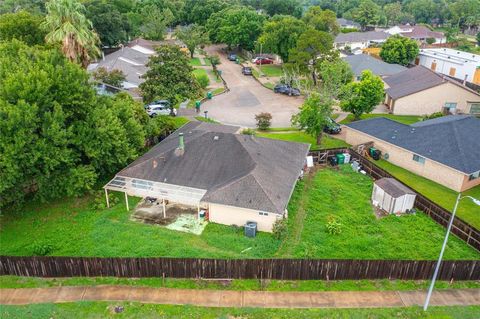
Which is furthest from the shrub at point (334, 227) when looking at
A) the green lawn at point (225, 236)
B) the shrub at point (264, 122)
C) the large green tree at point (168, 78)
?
the large green tree at point (168, 78)

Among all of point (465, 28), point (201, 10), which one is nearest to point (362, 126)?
point (201, 10)

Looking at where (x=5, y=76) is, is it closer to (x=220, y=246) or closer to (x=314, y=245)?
(x=220, y=246)

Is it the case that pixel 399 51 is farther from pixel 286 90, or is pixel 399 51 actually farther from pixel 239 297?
pixel 239 297

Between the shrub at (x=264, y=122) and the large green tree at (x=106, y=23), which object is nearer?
the shrub at (x=264, y=122)

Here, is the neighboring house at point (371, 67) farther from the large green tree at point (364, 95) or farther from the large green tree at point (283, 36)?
the large green tree at point (364, 95)

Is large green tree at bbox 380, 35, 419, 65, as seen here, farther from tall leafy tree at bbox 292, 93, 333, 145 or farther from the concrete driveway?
tall leafy tree at bbox 292, 93, 333, 145
